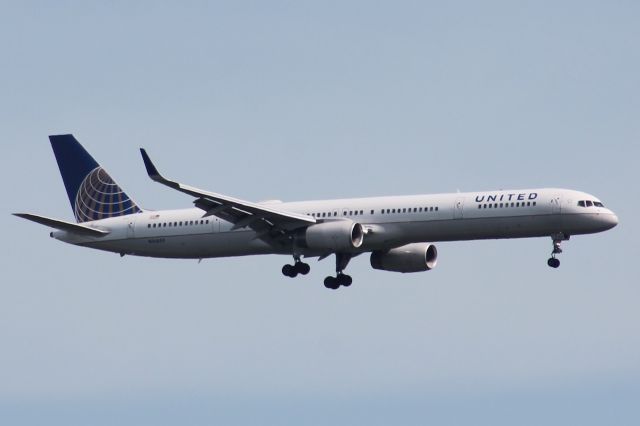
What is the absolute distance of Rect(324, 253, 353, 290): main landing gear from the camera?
80688 millimetres

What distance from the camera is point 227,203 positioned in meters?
74.2

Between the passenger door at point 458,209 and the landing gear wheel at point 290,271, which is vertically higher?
the passenger door at point 458,209

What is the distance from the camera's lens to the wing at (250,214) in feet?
243

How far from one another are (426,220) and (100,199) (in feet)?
67.1

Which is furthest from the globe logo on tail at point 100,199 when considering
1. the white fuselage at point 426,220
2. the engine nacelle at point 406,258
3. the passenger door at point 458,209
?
the passenger door at point 458,209

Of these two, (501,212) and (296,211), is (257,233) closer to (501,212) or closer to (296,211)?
(296,211)

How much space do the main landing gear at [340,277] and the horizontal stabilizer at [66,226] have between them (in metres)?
12.3

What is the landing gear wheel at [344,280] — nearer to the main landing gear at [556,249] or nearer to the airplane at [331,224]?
the airplane at [331,224]

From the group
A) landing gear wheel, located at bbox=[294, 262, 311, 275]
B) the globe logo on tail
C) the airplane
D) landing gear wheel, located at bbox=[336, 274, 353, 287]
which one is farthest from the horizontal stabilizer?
landing gear wheel, located at bbox=[336, 274, 353, 287]

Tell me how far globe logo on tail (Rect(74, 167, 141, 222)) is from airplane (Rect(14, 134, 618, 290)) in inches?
2.2

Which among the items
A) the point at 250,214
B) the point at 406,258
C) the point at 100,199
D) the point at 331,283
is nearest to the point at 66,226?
the point at 100,199

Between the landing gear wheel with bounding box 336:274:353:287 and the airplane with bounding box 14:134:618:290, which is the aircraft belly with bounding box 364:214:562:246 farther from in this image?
the landing gear wheel with bounding box 336:274:353:287

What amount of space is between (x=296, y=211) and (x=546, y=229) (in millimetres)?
13011

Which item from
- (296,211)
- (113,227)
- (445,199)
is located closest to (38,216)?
(113,227)
